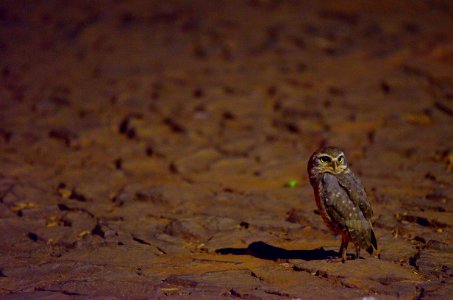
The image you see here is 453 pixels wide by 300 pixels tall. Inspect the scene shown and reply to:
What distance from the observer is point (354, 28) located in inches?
552

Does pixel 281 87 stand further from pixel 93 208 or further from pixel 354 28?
pixel 93 208

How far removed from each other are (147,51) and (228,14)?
2.52 meters

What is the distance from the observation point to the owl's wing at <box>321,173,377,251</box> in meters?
5.63

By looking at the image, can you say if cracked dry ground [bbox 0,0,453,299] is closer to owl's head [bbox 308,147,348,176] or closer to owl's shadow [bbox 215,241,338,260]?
owl's shadow [bbox 215,241,338,260]

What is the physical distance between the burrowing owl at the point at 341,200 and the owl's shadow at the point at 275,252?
0.29 m

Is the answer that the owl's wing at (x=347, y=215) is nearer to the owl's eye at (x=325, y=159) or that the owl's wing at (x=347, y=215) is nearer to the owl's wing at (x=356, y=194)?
the owl's wing at (x=356, y=194)

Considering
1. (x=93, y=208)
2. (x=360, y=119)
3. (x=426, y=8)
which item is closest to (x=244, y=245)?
(x=93, y=208)

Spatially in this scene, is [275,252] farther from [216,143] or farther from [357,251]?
[216,143]

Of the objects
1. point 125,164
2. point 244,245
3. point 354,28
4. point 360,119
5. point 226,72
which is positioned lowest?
point 244,245

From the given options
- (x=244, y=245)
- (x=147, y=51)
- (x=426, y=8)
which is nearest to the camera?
(x=244, y=245)

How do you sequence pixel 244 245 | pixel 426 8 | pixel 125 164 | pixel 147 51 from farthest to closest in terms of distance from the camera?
pixel 426 8, pixel 147 51, pixel 125 164, pixel 244 245

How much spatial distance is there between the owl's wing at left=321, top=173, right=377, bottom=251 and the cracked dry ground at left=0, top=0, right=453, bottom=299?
24 centimetres

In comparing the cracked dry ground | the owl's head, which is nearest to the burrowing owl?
the owl's head

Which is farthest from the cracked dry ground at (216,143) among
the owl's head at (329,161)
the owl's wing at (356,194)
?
the owl's head at (329,161)
